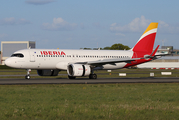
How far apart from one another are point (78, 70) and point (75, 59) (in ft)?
13.0

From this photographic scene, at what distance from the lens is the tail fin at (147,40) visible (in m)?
46.0

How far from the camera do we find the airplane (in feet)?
122

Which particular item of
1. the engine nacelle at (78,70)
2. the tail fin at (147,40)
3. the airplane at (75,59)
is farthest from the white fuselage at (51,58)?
the tail fin at (147,40)

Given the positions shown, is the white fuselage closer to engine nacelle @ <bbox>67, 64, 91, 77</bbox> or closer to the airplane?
the airplane

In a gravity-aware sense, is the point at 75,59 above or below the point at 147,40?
below

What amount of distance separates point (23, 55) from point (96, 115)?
27660 mm

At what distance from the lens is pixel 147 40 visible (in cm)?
4612

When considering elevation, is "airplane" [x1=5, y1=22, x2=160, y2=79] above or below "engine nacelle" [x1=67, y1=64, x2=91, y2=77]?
above

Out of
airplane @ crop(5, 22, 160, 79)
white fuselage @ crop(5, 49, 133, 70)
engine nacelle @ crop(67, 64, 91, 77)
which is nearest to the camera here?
engine nacelle @ crop(67, 64, 91, 77)

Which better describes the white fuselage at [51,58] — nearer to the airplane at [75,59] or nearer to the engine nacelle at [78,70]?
the airplane at [75,59]

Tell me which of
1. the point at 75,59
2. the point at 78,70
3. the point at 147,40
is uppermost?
the point at 147,40

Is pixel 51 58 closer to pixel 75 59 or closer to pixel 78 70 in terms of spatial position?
pixel 75 59

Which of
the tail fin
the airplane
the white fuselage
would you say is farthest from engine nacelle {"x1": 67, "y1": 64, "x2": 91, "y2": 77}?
the tail fin

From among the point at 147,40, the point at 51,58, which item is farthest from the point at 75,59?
the point at 147,40
